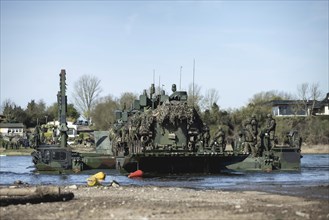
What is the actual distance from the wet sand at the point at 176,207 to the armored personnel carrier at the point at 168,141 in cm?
1262

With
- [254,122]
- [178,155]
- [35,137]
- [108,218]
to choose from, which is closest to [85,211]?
[108,218]

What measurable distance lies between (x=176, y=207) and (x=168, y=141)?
19.7 metres

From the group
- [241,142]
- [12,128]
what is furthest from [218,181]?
[12,128]

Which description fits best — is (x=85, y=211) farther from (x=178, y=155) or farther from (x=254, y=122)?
(x=254, y=122)

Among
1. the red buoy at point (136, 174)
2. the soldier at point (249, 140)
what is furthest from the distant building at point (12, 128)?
the red buoy at point (136, 174)

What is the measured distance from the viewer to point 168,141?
1451 inches

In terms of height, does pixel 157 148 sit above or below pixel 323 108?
below

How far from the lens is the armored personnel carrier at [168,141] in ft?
111

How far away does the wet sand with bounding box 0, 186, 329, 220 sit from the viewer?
618 inches

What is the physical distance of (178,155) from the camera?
1304 inches

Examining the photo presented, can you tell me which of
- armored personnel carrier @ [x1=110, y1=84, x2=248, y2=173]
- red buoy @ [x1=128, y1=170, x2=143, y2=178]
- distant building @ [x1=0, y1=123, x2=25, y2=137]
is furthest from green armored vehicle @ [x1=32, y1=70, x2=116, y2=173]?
distant building @ [x1=0, y1=123, x2=25, y2=137]

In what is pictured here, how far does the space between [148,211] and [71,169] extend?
22.5 m

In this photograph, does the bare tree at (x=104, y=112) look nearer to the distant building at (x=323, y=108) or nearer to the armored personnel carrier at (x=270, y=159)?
the distant building at (x=323, y=108)

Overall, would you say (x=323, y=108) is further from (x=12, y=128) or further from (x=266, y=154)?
(x=266, y=154)
